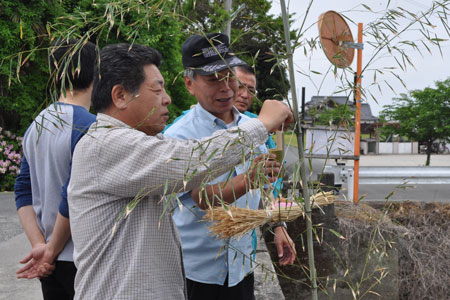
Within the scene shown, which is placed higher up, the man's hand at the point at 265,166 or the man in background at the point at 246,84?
the man in background at the point at 246,84

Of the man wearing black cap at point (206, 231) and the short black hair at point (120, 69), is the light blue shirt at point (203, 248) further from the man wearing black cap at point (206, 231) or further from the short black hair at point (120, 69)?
the short black hair at point (120, 69)

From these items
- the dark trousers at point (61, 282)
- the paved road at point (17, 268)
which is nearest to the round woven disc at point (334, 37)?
the paved road at point (17, 268)

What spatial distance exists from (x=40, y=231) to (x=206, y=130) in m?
0.90

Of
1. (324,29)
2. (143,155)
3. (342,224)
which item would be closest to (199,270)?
(143,155)

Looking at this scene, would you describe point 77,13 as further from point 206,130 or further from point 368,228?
point 368,228

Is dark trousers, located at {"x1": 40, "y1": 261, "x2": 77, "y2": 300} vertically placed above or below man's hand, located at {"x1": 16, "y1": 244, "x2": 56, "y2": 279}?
below

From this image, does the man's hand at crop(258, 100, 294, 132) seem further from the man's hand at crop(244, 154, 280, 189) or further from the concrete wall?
the concrete wall


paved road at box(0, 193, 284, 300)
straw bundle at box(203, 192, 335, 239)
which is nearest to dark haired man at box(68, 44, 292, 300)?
straw bundle at box(203, 192, 335, 239)

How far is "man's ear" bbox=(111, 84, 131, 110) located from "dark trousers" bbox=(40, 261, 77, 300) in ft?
2.77

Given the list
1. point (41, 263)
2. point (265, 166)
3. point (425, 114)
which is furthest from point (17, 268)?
point (425, 114)

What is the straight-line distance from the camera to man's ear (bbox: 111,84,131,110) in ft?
5.06

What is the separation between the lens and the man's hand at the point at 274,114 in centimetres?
143

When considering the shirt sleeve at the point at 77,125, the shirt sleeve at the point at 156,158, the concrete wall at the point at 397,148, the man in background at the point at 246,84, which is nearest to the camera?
the shirt sleeve at the point at 156,158

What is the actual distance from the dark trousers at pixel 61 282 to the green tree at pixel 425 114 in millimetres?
22067
